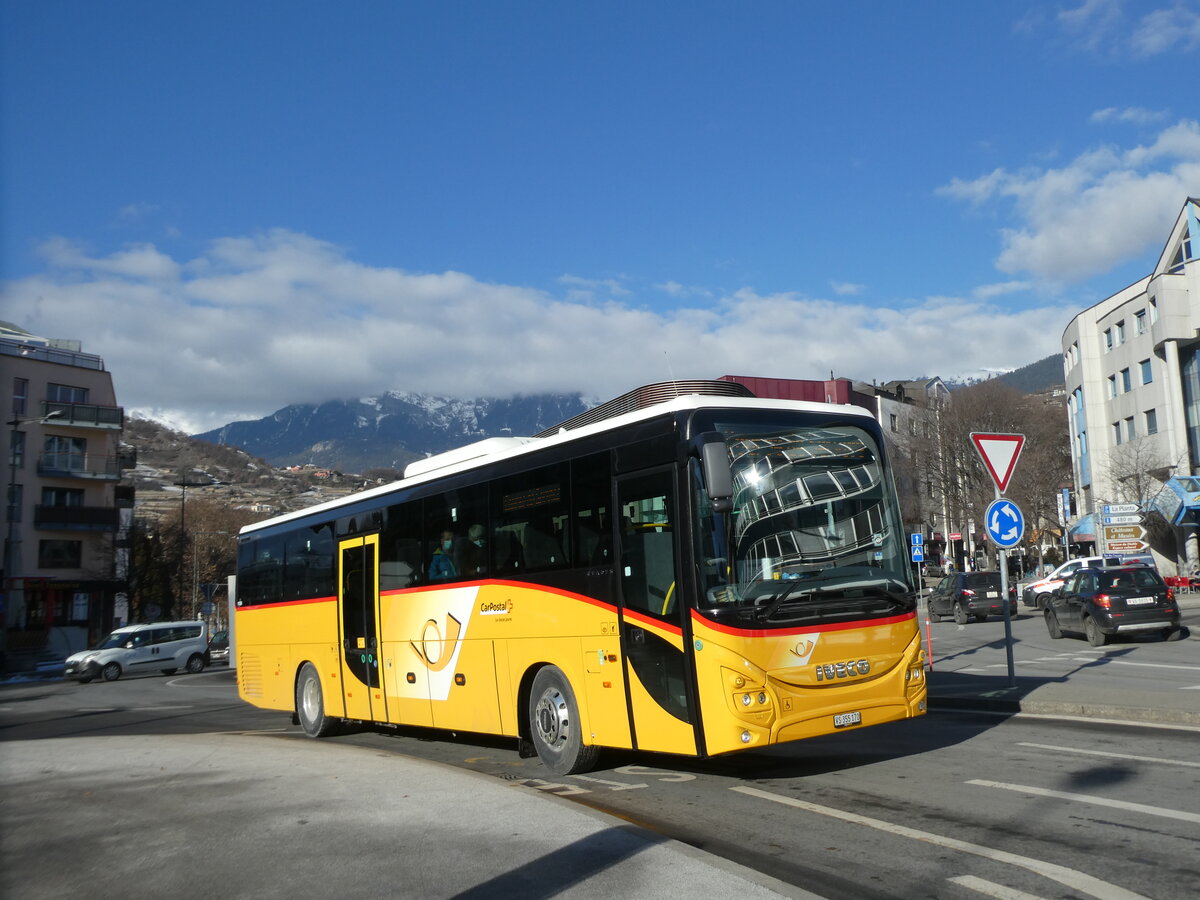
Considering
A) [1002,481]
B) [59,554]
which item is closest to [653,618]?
[1002,481]

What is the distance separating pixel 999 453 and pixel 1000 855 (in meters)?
9.25

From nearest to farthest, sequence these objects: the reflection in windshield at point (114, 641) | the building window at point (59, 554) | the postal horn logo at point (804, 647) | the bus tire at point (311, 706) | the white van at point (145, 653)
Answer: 1. the postal horn logo at point (804, 647)
2. the bus tire at point (311, 706)
3. the white van at point (145, 653)
4. the reflection in windshield at point (114, 641)
5. the building window at point (59, 554)

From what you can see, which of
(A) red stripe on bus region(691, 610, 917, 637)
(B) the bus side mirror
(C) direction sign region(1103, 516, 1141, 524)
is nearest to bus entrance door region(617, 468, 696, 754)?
(A) red stripe on bus region(691, 610, 917, 637)

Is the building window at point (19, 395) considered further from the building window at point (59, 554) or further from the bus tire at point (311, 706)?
the bus tire at point (311, 706)

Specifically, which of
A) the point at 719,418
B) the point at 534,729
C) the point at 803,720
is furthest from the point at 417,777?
the point at 719,418

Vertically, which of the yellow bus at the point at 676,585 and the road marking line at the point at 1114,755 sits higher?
the yellow bus at the point at 676,585

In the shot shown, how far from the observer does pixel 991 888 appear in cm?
563

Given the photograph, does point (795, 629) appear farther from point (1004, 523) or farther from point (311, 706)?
point (311, 706)

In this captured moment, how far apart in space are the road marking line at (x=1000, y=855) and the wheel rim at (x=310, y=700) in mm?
9041

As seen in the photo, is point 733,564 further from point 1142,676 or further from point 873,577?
point 1142,676

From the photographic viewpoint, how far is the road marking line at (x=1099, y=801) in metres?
7.02

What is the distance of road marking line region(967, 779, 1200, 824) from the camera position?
7020 millimetres

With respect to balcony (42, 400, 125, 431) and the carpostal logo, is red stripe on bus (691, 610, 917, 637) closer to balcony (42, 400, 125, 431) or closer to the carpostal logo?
the carpostal logo

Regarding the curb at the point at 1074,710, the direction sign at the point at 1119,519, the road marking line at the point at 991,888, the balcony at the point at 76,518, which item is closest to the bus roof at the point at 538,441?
the road marking line at the point at 991,888
